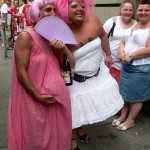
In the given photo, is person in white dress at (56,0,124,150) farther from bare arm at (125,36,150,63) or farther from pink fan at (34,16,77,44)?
bare arm at (125,36,150,63)

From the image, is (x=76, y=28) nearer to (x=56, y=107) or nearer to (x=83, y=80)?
(x=83, y=80)

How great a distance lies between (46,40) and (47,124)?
2.43ft

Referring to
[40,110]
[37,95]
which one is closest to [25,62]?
[37,95]

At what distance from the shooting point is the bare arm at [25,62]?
2529 millimetres

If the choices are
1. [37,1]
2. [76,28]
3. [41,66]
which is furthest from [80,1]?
[41,66]

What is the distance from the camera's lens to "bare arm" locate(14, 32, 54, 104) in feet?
8.30

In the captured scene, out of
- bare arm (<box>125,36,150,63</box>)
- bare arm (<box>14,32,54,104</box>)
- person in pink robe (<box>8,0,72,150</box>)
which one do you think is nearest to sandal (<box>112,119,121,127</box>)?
bare arm (<box>125,36,150,63</box>)

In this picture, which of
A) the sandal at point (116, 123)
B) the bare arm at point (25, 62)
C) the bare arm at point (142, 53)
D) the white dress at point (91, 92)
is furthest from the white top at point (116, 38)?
the bare arm at point (25, 62)

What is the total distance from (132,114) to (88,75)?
1293 millimetres

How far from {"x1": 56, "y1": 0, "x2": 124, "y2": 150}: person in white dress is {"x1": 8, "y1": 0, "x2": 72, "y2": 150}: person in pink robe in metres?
0.41

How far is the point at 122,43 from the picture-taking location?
4.18 m

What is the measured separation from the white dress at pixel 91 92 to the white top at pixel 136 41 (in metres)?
0.73

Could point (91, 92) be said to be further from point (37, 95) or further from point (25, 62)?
point (25, 62)

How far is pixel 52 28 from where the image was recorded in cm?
259
